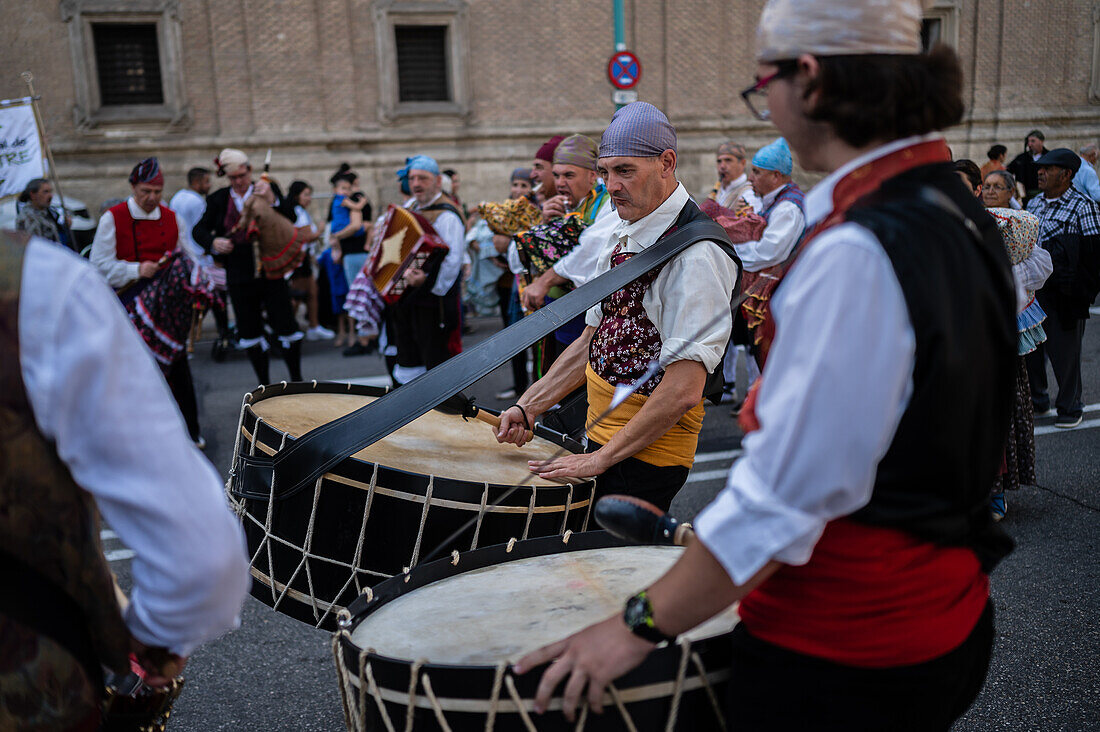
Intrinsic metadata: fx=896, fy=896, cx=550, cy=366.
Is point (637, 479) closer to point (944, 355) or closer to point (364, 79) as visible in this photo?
point (944, 355)

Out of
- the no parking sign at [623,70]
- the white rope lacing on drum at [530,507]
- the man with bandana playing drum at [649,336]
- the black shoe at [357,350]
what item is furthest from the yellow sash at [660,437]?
the no parking sign at [623,70]

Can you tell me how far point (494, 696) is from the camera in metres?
1.34

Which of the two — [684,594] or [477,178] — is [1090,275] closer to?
[684,594]

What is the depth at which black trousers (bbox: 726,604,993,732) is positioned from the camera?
128 cm

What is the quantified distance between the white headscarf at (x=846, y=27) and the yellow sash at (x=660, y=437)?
4.82 ft

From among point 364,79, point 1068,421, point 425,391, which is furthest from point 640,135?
point 364,79

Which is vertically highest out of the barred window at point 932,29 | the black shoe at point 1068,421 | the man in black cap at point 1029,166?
the barred window at point 932,29

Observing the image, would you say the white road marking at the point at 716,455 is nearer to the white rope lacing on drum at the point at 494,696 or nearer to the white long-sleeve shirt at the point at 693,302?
the white long-sleeve shirt at the point at 693,302

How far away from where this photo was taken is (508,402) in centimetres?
774

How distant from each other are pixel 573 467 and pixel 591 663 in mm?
1157

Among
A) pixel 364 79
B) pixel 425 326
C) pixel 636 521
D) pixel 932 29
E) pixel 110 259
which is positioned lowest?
pixel 425 326

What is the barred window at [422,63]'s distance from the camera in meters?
16.7

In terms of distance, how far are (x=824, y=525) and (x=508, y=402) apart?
6586 millimetres

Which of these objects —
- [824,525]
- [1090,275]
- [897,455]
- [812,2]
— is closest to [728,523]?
[824,525]
